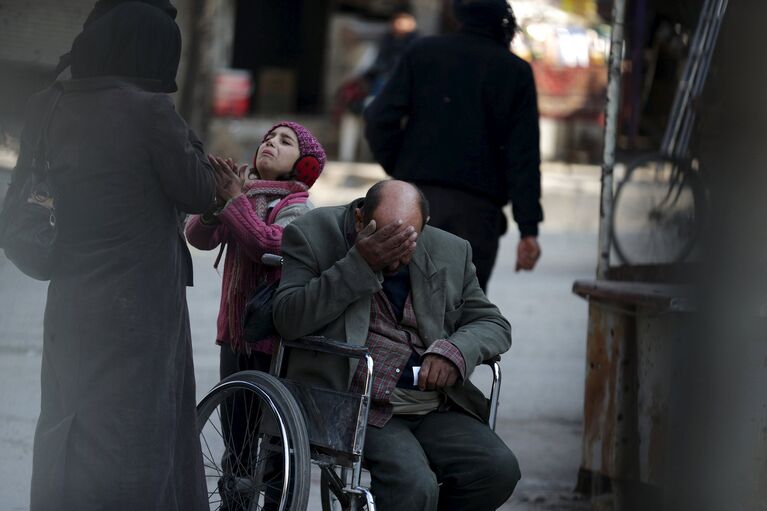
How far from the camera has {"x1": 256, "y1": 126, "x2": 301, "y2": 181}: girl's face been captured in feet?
13.1

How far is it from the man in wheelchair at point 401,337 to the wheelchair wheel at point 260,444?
6.0 inches

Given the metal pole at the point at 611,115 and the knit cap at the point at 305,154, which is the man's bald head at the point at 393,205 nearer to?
the knit cap at the point at 305,154

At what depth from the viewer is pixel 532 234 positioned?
17.2ft

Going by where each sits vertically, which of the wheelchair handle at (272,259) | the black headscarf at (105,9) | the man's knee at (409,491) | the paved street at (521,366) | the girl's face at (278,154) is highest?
the black headscarf at (105,9)

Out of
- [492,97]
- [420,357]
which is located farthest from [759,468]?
[492,97]

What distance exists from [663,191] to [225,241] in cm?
472

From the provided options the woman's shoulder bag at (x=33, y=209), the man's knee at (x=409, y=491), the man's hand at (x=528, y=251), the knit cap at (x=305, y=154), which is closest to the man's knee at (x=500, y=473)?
the man's knee at (x=409, y=491)

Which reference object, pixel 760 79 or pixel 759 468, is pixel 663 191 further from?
pixel 759 468

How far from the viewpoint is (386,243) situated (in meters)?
3.48

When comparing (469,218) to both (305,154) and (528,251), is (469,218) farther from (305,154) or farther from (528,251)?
(305,154)

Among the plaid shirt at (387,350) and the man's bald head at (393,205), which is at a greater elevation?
the man's bald head at (393,205)

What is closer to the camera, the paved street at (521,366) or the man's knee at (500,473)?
the man's knee at (500,473)

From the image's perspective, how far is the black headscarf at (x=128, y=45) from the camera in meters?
3.39

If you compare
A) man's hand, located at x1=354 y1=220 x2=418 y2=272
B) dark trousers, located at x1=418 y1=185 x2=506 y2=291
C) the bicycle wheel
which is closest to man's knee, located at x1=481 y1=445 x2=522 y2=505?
man's hand, located at x1=354 y1=220 x2=418 y2=272
